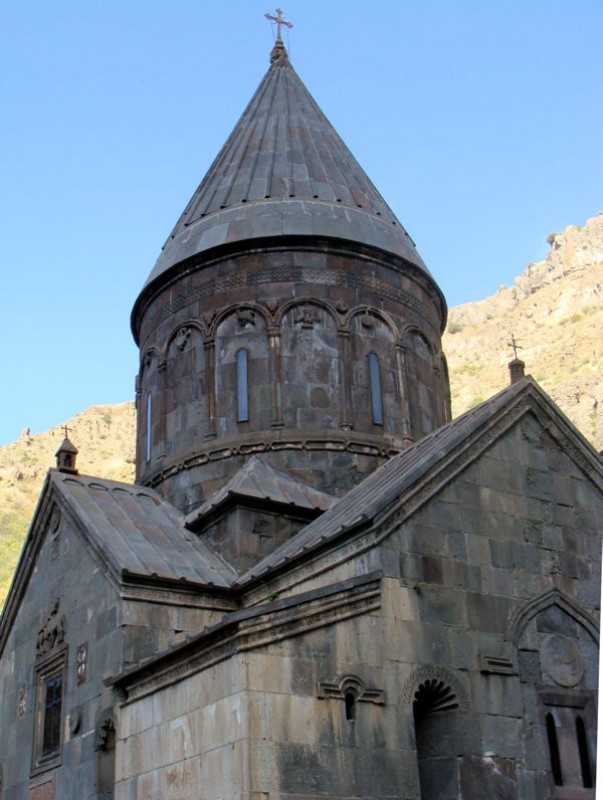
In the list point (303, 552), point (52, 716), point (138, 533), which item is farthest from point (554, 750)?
point (52, 716)

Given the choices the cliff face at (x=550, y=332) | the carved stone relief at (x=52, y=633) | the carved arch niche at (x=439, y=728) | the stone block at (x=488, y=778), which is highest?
the cliff face at (x=550, y=332)

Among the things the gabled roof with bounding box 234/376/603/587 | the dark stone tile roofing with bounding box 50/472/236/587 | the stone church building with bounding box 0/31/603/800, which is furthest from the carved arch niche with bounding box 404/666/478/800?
the dark stone tile roofing with bounding box 50/472/236/587

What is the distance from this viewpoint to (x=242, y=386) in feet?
45.8

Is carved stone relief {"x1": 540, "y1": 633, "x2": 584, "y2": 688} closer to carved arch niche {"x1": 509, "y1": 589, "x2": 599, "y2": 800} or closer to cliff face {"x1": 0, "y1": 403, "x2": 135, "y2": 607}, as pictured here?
carved arch niche {"x1": 509, "y1": 589, "x2": 599, "y2": 800}

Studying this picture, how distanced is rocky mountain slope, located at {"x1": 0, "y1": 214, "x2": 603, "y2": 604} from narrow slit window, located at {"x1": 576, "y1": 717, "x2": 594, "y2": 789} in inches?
1294

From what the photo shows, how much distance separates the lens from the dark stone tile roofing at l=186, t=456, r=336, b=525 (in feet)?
40.0

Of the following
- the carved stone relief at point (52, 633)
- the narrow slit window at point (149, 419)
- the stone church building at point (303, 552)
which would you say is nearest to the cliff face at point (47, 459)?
the narrow slit window at point (149, 419)

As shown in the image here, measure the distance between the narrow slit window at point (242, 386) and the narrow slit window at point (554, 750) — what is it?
19.4 ft

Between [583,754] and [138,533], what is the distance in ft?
17.9

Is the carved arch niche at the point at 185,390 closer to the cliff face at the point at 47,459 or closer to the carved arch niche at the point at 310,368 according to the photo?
the carved arch niche at the point at 310,368

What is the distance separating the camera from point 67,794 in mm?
10766

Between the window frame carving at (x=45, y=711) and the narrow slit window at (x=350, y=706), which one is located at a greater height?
the window frame carving at (x=45, y=711)

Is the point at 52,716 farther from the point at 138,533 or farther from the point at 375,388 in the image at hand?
the point at 375,388

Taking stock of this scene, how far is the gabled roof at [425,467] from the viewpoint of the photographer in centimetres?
955
